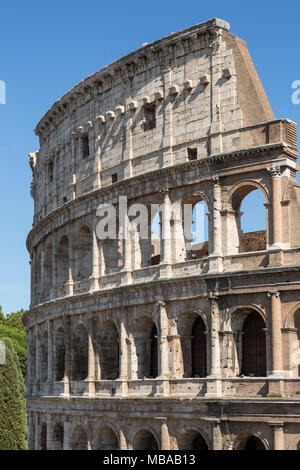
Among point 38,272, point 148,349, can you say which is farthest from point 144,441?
point 38,272

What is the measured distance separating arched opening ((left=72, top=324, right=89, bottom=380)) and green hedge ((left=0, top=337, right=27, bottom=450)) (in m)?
8.87

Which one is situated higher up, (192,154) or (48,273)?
(192,154)

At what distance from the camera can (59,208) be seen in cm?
3825

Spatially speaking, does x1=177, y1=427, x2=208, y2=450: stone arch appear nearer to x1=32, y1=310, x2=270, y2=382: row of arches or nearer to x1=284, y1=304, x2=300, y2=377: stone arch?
x1=32, y1=310, x2=270, y2=382: row of arches

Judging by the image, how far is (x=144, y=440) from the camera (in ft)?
106

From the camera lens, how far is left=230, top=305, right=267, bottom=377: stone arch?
2936cm

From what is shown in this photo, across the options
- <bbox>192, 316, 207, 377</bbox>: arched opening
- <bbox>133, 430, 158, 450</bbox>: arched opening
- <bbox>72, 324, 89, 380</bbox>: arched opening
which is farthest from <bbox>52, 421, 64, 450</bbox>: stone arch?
<bbox>192, 316, 207, 377</bbox>: arched opening

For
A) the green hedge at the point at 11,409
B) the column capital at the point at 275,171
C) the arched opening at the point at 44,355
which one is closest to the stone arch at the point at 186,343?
the column capital at the point at 275,171

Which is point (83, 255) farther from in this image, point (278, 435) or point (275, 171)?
point (278, 435)

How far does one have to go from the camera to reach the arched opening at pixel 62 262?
130 feet

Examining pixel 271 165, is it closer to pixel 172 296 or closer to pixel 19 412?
pixel 172 296

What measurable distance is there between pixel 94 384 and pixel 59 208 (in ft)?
26.0

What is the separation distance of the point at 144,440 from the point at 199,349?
3998 mm

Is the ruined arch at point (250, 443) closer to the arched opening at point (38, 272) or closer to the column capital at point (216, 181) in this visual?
the column capital at point (216, 181)
